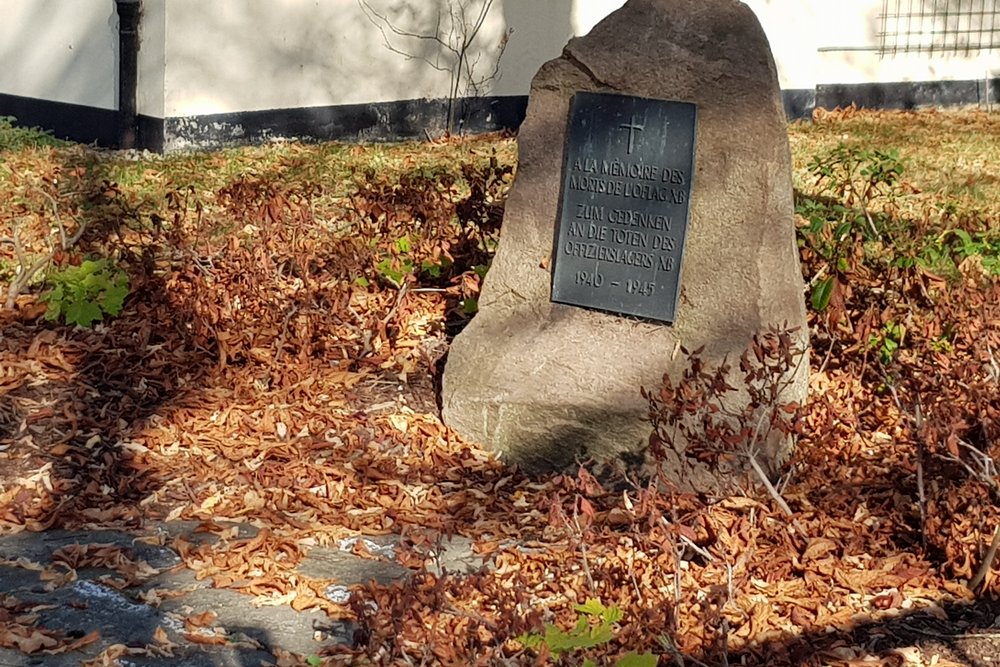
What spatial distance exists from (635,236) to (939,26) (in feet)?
32.6

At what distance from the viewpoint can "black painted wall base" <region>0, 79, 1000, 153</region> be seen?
9906 mm

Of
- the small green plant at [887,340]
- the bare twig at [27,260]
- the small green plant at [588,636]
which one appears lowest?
the small green plant at [588,636]

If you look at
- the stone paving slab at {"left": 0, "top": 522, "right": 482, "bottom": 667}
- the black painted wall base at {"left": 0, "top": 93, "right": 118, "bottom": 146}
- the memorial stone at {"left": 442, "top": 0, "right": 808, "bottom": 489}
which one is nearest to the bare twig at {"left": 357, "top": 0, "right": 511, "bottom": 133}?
the black painted wall base at {"left": 0, "top": 93, "right": 118, "bottom": 146}

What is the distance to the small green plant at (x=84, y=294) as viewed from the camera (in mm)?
6438

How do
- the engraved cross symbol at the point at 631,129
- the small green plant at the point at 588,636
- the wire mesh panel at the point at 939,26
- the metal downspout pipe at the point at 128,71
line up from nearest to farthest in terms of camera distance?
the small green plant at the point at 588,636
the engraved cross symbol at the point at 631,129
the metal downspout pipe at the point at 128,71
the wire mesh panel at the point at 939,26

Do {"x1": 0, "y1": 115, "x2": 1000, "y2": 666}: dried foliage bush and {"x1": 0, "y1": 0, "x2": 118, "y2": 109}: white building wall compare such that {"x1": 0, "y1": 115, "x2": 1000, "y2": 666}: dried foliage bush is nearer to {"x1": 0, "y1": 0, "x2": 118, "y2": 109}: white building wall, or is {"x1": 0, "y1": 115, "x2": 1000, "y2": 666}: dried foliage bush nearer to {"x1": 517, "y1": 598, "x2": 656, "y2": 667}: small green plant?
{"x1": 517, "y1": 598, "x2": 656, "y2": 667}: small green plant

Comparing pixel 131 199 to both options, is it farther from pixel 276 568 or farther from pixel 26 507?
pixel 276 568

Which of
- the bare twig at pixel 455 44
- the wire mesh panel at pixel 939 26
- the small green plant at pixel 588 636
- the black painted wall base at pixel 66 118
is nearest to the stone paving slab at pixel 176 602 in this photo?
the small green plant at pixel 588 636

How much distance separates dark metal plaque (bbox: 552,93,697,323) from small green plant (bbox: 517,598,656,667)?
5.78 feet

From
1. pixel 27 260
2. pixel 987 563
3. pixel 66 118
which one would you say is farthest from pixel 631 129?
pixel 66 118

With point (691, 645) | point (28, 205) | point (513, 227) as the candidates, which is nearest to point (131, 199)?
point (28, 205)

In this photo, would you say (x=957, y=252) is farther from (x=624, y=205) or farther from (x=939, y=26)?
(x=939, y=26)

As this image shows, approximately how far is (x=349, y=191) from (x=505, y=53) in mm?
3418

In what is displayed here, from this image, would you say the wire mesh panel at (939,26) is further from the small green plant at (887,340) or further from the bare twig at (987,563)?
the bare twig at (987,563)
